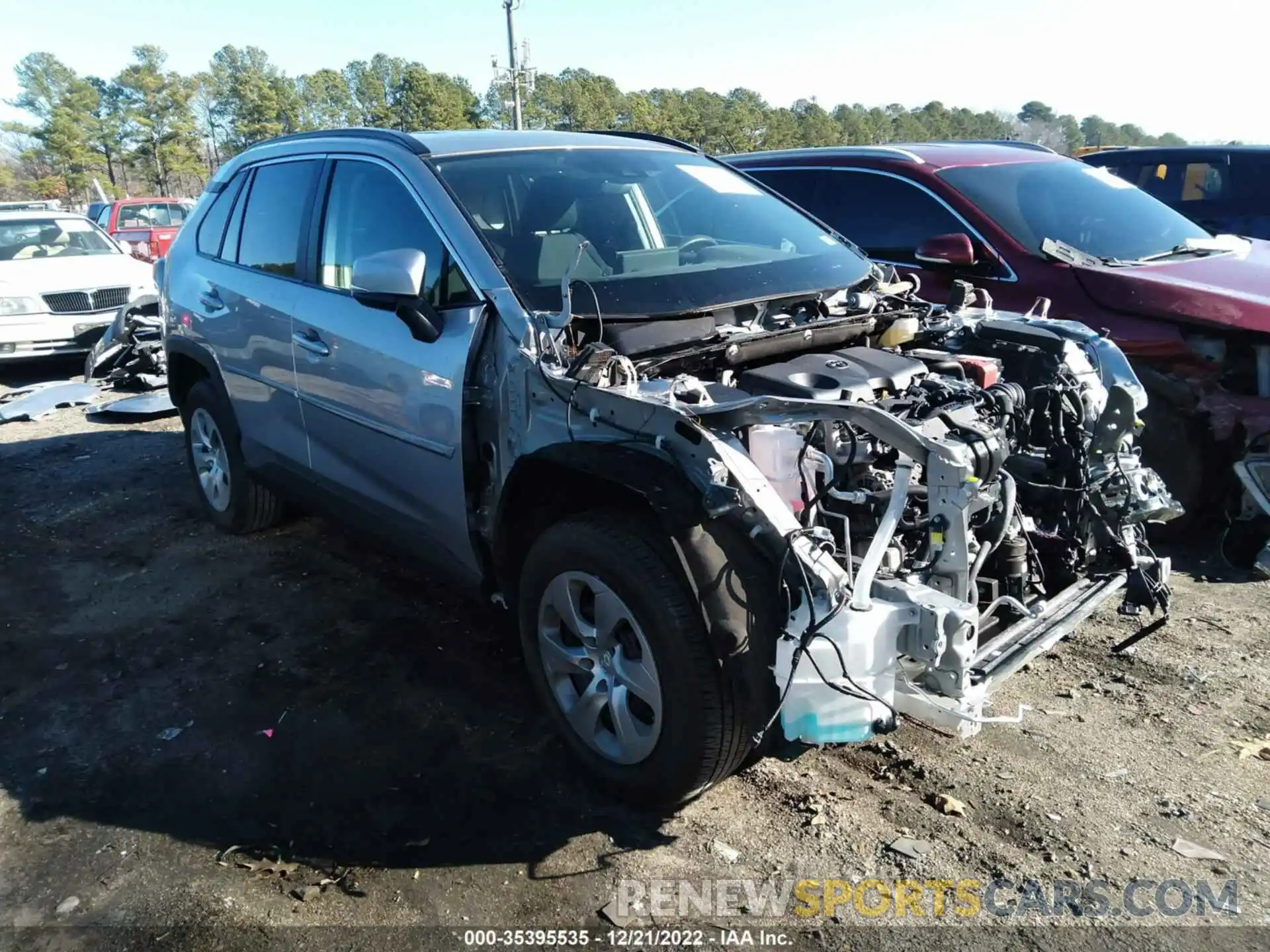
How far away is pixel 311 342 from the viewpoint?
12.9 feet

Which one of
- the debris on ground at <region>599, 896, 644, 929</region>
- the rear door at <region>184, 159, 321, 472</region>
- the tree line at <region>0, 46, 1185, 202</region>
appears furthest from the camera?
the tree line at <region>0, 46, 1185, 202</region>

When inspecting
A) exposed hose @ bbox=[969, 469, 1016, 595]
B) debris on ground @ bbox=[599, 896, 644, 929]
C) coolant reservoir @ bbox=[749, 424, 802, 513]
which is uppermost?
coolant reservoir @ bbox=[749, 424, 802, 513]

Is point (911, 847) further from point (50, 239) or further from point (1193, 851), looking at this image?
point (50, 239)

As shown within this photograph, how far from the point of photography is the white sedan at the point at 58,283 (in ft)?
32.6

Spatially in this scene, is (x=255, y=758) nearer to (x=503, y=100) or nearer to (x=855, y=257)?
(x=855, y=257)

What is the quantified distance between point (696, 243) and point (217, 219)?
270cm

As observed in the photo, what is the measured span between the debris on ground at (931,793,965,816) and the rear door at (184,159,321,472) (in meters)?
2.93

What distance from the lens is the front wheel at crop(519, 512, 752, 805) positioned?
255 centimetres

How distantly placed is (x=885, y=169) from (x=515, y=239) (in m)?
3.39

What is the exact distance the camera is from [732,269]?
3.68m

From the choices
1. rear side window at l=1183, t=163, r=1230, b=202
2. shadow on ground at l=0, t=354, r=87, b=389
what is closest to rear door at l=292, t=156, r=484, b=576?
shadow on ground at l=0, t=354, r=87, b=389

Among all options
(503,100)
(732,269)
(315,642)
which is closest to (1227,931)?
(732,269)

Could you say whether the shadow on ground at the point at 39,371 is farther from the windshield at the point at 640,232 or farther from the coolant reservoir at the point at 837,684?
the coolant reservoir at the point at 837,684

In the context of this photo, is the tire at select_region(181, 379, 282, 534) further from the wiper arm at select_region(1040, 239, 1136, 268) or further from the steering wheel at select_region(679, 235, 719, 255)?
the wiper arm at select_region(1040, 239, 1136, 268)
